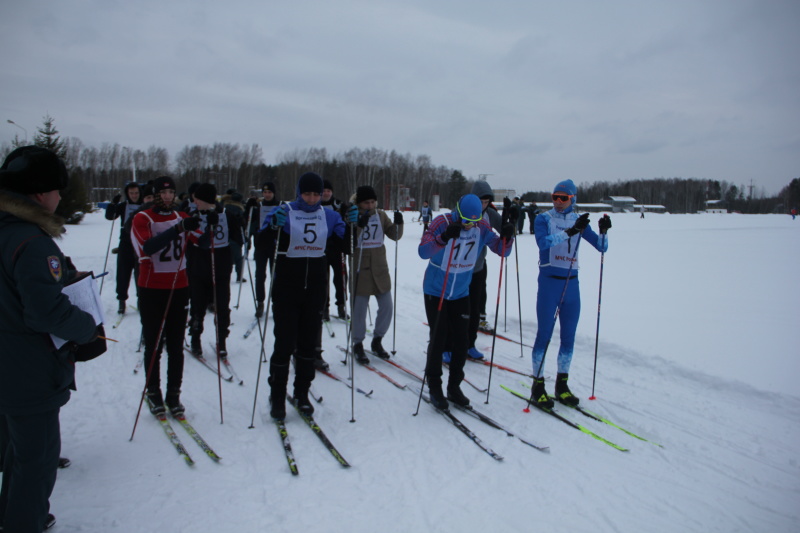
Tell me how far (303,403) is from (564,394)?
249cm

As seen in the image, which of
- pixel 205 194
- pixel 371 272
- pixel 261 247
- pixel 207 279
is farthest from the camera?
pixel 261 247

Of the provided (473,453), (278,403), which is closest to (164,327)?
(278,403)

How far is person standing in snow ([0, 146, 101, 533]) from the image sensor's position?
1.97m

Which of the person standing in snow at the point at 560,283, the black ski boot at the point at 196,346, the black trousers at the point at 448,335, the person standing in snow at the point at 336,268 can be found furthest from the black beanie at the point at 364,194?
the black ski boot at the point at 196,346

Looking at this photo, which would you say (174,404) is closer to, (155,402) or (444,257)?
(155,402)

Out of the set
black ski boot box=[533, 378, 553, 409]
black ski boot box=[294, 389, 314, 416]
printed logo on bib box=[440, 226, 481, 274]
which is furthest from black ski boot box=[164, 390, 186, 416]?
black ski boot box=[533, 378, 553, 409]

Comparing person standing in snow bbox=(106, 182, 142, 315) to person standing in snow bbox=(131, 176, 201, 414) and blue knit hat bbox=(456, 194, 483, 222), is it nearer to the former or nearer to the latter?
person standing in snow bbox=(131, 176, 201, 414)

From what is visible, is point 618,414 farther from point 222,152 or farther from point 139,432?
point 222,152

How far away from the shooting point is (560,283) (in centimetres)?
431

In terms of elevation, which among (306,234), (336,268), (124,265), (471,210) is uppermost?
(471,210)

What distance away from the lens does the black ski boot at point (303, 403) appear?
3.91 metres

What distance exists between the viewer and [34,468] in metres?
2.11

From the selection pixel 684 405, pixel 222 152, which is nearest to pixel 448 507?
pixel 684 405

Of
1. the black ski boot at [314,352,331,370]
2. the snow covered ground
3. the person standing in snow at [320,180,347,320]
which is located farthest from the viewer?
the person standing in snow at [320,180,347,320]
